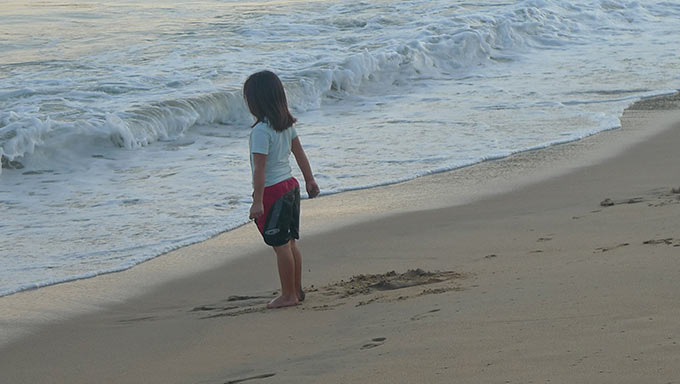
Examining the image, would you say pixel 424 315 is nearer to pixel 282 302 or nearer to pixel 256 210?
pixel 282 302

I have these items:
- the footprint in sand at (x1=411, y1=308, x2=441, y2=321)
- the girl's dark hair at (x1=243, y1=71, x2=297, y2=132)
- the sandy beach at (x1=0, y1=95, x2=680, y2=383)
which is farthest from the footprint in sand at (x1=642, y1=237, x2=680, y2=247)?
the girl's dark hair at (x1=243, y1=71, x2=297, y2=132)

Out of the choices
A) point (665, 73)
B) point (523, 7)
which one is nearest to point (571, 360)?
point (665, 73)

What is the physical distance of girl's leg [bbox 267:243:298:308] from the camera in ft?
14.1

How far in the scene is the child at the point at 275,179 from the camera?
4277 millimetres

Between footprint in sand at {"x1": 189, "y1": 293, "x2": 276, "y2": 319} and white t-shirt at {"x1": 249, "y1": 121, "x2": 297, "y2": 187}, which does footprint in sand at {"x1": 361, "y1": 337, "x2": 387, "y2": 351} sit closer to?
footprint in sand at {"x1": 189, "y1": 293, "x2": 276, "y2": 319}

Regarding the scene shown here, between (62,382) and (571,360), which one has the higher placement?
(571,360)

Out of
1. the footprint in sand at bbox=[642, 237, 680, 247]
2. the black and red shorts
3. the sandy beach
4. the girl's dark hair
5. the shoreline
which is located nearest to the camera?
the sandy beach

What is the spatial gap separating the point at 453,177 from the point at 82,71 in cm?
762

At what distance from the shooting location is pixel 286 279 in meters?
4.33

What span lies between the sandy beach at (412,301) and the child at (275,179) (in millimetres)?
191

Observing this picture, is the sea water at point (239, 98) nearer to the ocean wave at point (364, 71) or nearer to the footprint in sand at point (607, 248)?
the ocean wave at point (364, 71)

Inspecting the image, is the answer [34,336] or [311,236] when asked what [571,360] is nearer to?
[34,336]

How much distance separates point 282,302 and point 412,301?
29.4 inches

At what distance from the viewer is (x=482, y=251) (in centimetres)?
500
